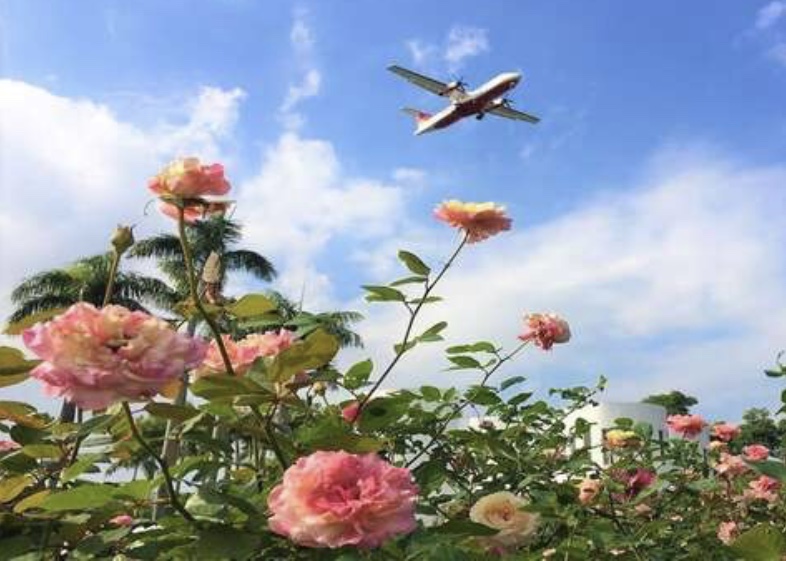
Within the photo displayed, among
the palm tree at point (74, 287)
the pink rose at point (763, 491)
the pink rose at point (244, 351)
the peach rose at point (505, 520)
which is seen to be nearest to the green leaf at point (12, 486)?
the pink rose at point (244, 351)

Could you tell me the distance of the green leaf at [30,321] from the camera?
60.4 inches

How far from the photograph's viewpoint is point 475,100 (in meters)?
19.9

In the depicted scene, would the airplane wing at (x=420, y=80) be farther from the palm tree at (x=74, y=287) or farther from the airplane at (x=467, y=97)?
the palm tree at (x=74, y=287)

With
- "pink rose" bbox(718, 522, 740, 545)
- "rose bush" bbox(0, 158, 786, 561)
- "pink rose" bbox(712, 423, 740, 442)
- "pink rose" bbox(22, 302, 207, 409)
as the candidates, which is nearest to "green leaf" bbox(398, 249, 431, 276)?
"rose bush" bbox(0, 158, 786, 561)

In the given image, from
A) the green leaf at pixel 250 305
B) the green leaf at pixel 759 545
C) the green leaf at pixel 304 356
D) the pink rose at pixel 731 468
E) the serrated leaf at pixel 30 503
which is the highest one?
the pink rose at pixel 731 468

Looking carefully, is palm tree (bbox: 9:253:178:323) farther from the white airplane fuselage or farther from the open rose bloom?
the open rose bloom

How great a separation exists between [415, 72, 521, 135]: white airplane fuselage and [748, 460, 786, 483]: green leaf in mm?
15258

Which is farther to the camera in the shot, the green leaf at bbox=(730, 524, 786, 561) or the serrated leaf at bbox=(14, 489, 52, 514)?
the serrated leaf at bbox=(14, 489, 52, 514)

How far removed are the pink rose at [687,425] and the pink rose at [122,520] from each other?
344 cm

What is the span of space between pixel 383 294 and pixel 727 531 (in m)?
2.11

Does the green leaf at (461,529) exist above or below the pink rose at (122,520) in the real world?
below

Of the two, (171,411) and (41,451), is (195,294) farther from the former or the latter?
(41,451)

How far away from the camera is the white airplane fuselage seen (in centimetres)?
1817

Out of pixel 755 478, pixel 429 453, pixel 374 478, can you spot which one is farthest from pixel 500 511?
pixel 755 478
